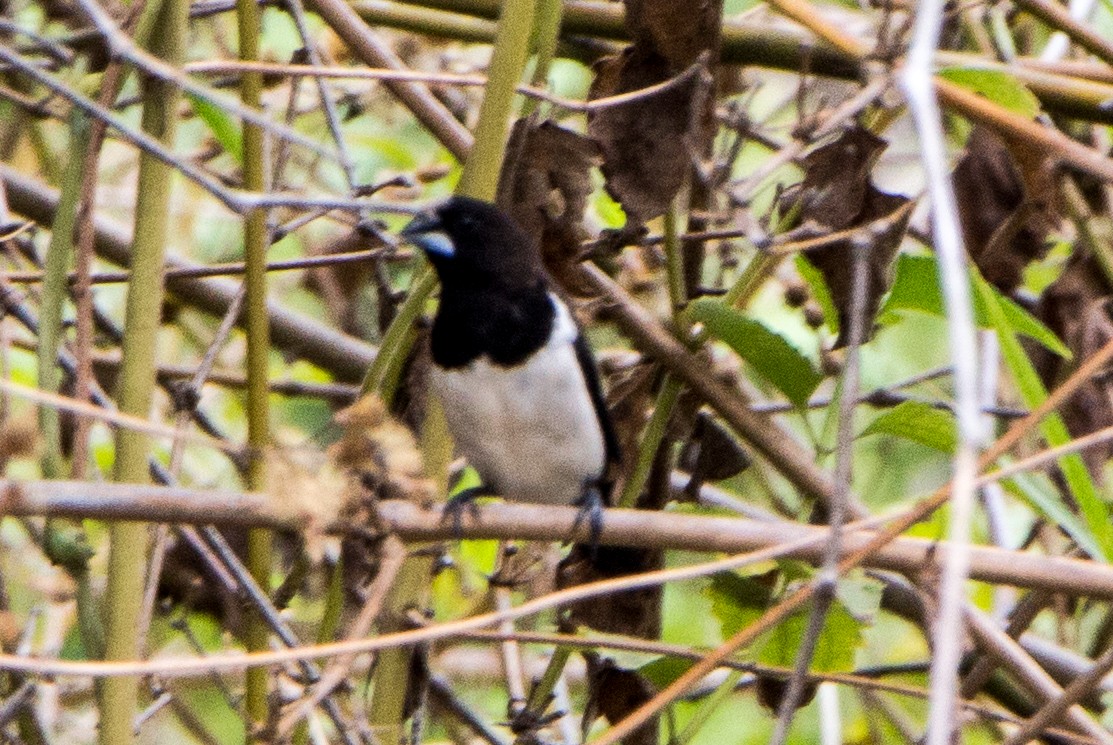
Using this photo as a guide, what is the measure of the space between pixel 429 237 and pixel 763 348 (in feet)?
2.50

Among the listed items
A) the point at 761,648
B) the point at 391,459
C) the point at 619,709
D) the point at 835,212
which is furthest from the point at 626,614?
the point at 391,459

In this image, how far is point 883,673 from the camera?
10.4 ft

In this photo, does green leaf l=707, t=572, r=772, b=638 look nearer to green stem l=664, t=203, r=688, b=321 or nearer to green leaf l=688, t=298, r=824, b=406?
green leaf l=688, t=298, r=824, b=406

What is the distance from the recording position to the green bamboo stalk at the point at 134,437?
1.94m

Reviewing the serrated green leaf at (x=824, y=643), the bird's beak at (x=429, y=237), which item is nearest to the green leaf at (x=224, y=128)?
the bird's beak at (x=429, y=237)

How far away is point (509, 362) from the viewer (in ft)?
10.3

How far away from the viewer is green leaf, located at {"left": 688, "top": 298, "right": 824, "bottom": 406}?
7.95 ft

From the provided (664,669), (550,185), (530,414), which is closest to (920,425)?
(664,669)

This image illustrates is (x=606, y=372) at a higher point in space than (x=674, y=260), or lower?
lower

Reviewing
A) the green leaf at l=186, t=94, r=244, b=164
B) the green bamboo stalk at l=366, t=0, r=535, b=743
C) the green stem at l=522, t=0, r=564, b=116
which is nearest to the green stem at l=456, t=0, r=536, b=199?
the green bamboo stalk at l=366, t=0, r=535, b=743

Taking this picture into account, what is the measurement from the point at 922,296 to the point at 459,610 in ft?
7.40

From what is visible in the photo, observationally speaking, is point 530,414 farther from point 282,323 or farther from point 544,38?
point 544,38

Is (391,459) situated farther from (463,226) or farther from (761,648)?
(463,226)

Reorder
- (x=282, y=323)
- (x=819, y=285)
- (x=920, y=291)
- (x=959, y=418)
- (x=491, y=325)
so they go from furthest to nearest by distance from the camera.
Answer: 1. (x=282, y=323)
2. (x=491, y=325)
3. (x=819, y=285)
4. (x=920, y=291)
5. (x=959, y=418)
